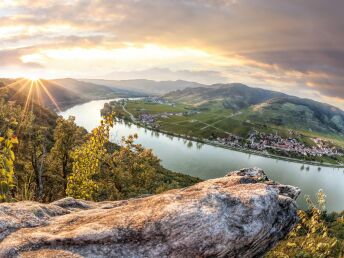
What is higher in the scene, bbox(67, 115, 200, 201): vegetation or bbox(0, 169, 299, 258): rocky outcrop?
bbox(0, 169, 299, 258): rocky outcrop

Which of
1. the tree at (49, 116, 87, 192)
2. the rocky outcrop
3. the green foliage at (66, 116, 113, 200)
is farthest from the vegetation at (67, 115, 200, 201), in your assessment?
the rocky outcrop

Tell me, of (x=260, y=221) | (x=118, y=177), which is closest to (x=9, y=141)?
(x=260, y=221)

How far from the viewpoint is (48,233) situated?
9.17 metres

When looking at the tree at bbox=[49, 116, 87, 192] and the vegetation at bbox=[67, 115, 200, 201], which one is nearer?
the vegetation at bbox=[67, 115, 200, 201]

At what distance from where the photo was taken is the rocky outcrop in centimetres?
835

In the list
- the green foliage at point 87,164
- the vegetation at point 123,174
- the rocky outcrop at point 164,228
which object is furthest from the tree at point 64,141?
the rocky outcrop at point 164,228

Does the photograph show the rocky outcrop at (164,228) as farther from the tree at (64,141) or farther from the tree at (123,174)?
the tree at (64,141)

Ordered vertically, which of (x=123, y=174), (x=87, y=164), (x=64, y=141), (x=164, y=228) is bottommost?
(x=123, y=174)

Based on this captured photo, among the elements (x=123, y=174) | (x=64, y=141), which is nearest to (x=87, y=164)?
(x=123, y=174)

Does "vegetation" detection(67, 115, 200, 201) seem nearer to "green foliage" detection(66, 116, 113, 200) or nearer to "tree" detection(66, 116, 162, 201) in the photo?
"tree" detection(66, 116, 162, 201)

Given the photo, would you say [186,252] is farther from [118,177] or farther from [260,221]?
[118,177]

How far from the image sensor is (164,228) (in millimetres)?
8562

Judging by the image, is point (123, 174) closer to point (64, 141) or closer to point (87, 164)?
point (64, 141)

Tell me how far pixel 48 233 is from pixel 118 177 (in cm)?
2272
